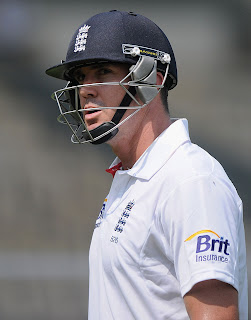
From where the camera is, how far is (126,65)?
6.62ft

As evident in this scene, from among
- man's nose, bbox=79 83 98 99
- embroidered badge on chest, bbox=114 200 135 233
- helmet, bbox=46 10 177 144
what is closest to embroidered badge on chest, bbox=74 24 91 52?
helmet, bbox=46 10 177 144

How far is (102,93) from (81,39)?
0.18 meters

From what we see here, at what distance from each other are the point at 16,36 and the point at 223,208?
6.76m

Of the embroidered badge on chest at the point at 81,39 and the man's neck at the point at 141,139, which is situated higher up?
the embroidered badge on chest at the point at 81,39

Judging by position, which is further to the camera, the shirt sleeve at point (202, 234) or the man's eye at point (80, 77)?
the man's eye at point (80, 77)

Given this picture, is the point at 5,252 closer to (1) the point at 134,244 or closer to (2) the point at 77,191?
(2) the point at 77,191

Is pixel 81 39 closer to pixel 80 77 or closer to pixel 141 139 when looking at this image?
pixel 80 77

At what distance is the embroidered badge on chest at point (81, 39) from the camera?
2014 millimetres

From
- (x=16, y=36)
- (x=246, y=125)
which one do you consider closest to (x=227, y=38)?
(x=246, y=125)

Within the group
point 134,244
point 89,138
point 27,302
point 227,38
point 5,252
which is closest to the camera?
point 134,244

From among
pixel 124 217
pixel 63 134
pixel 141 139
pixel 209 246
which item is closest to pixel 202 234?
pixel 209 246

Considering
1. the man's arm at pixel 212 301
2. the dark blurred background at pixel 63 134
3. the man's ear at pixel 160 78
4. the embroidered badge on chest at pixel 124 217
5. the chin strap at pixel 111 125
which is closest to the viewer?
the man's arm at pixel 212 301

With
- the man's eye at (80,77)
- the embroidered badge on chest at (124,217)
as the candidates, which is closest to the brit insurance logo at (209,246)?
the embroidered badge on chest at (124,217)

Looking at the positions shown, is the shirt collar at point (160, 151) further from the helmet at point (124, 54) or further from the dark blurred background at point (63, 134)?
the dark blurred background at point (63, 134)
